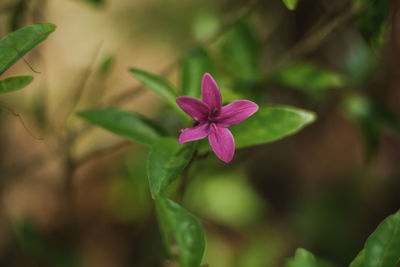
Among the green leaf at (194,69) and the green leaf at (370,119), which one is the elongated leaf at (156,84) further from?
the green leaf at (370,119)

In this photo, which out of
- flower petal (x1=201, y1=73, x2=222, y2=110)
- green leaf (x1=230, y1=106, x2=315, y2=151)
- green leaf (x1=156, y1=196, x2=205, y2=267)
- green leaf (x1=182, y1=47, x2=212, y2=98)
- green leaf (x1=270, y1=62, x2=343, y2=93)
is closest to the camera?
green leaf (x1=156, y1=196, x2=205, y2=267)

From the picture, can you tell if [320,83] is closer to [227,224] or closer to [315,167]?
[227,224]

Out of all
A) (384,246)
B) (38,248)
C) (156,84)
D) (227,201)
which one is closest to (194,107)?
(156,84)

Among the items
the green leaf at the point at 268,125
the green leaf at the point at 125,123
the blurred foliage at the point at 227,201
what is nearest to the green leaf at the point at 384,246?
the green leaf at the point at 268,125

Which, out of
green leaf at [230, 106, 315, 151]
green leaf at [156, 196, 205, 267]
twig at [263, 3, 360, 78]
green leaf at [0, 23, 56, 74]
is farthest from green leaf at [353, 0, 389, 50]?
green leaf at [0, 23, 56, 74]

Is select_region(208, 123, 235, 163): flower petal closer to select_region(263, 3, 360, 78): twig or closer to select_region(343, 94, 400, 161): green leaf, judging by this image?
select_region(263, 3, 360, 78): twig
